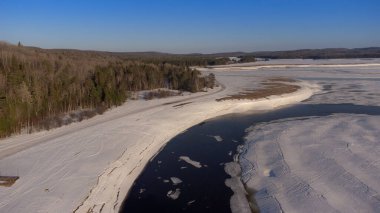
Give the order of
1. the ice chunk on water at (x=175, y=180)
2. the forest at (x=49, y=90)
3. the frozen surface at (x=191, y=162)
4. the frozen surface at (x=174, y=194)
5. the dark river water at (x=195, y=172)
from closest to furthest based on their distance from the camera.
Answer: the dark river water at (x=195, y=172), the frozen surface at (x=174, y=194), the ice chunk on water at (x=175, y=180), the frozen surface at (x=191, y=162), the forest at (x=49, y=90)

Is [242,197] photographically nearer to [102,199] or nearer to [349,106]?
[102,199]

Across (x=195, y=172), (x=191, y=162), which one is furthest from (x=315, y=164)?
(x=191, y=162)

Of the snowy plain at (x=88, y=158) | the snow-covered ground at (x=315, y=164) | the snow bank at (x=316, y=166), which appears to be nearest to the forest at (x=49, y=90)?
the snowy plain at (x=88, y=158)

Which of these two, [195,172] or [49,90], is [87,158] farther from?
[49,90]

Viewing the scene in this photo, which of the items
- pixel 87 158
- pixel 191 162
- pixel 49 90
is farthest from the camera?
pixel 49 90

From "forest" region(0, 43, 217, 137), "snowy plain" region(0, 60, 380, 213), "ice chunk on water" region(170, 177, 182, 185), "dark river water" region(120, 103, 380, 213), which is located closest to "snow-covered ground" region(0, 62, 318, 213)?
"snowy plain" region(0, 60, 380, 213)

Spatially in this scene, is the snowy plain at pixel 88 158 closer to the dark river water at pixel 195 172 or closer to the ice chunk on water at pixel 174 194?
the dark river water at pixel 195 172
